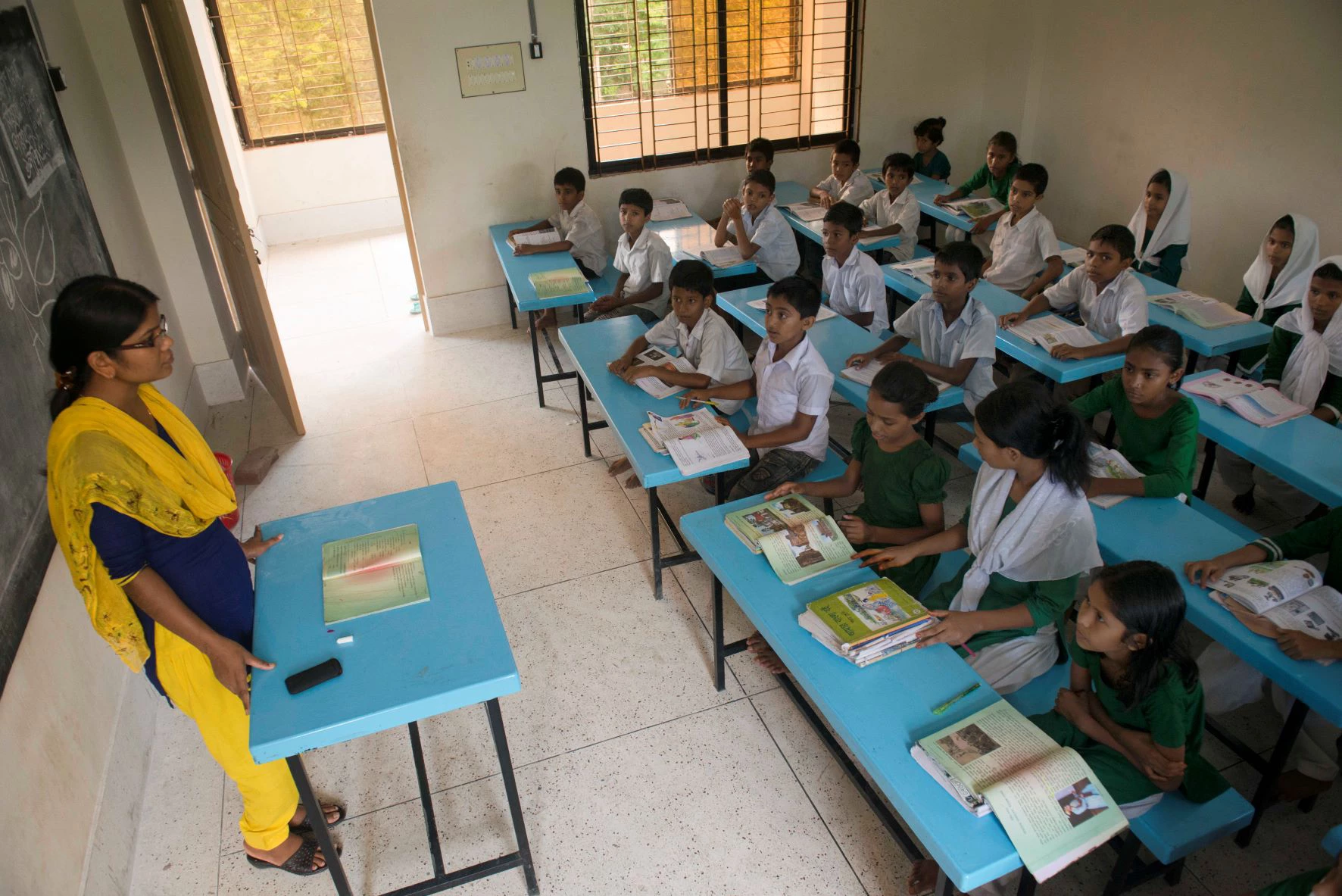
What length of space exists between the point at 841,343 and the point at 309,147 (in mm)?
6703

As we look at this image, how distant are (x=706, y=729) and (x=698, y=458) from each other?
3.13 feet

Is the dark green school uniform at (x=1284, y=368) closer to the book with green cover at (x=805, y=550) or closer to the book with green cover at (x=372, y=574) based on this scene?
the book with green cover at (x=805, y=550)

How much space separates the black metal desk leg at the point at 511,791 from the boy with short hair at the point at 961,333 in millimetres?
2296

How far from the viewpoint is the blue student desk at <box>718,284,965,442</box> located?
3635 millimetres

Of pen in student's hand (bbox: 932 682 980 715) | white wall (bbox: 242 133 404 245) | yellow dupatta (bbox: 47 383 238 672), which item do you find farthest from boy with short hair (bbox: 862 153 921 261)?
white wall (bbox: 242 133 404 245)

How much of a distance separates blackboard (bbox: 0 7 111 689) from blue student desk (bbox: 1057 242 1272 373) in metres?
4.35

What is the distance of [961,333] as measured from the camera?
156 inches

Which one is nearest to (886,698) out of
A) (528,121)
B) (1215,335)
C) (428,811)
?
(428,811)

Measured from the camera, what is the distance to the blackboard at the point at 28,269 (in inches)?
95.1

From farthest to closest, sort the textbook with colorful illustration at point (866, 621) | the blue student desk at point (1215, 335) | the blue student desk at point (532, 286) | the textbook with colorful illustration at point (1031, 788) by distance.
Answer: the blue student desk at point (532, 286) < the blue student desk at point (1215, 335) < the textbook with colorful illustration at point (866, 621) < the textbook with colorful illustration at point (1031, 788)

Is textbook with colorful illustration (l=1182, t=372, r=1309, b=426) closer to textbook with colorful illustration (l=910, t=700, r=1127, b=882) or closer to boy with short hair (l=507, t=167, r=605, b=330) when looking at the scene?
textbook with colorful illustration (l=910, t=700, r=1127, b=882)

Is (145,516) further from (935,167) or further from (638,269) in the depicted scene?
(935,167)

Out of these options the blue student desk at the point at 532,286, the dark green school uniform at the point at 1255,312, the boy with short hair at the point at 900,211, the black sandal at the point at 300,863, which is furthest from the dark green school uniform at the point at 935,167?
the black sandal at the point at 300,863

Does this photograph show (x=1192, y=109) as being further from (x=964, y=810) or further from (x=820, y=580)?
(x=964, y=810)
